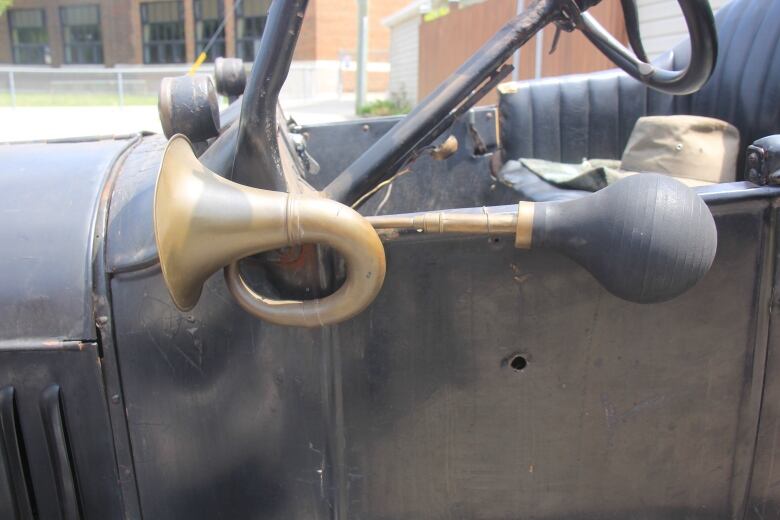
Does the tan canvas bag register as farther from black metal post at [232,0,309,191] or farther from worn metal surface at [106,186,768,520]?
black metal post at [232,0,309,191]

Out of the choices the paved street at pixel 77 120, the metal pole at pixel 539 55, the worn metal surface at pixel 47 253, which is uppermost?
the metal pole at pixel 539 55

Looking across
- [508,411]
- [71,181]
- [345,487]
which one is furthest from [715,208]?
[71,181]

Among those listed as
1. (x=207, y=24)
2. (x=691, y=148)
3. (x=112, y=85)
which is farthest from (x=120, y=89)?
(x=691, y=148)

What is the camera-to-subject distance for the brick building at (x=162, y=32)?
2608 centimetres

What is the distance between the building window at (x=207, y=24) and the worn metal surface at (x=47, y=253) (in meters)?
29.8

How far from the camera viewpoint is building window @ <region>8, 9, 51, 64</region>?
33.3 m

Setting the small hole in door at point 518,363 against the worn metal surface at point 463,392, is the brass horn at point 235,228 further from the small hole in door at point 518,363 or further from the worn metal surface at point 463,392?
the small hole in door at point 518,363

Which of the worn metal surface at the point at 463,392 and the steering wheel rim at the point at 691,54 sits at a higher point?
the steering wheel rim at the point at 691,54

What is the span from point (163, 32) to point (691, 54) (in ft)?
109

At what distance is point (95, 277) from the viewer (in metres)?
1.00

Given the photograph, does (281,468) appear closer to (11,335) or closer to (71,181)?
(11,335)

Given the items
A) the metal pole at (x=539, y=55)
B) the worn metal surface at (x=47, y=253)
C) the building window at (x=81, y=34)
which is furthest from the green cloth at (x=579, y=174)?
the building window at (x=81, y=34)

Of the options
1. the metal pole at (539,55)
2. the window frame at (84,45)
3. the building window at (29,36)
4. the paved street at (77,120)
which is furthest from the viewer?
the building window at (29,36)

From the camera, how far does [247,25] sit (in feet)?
93.6
